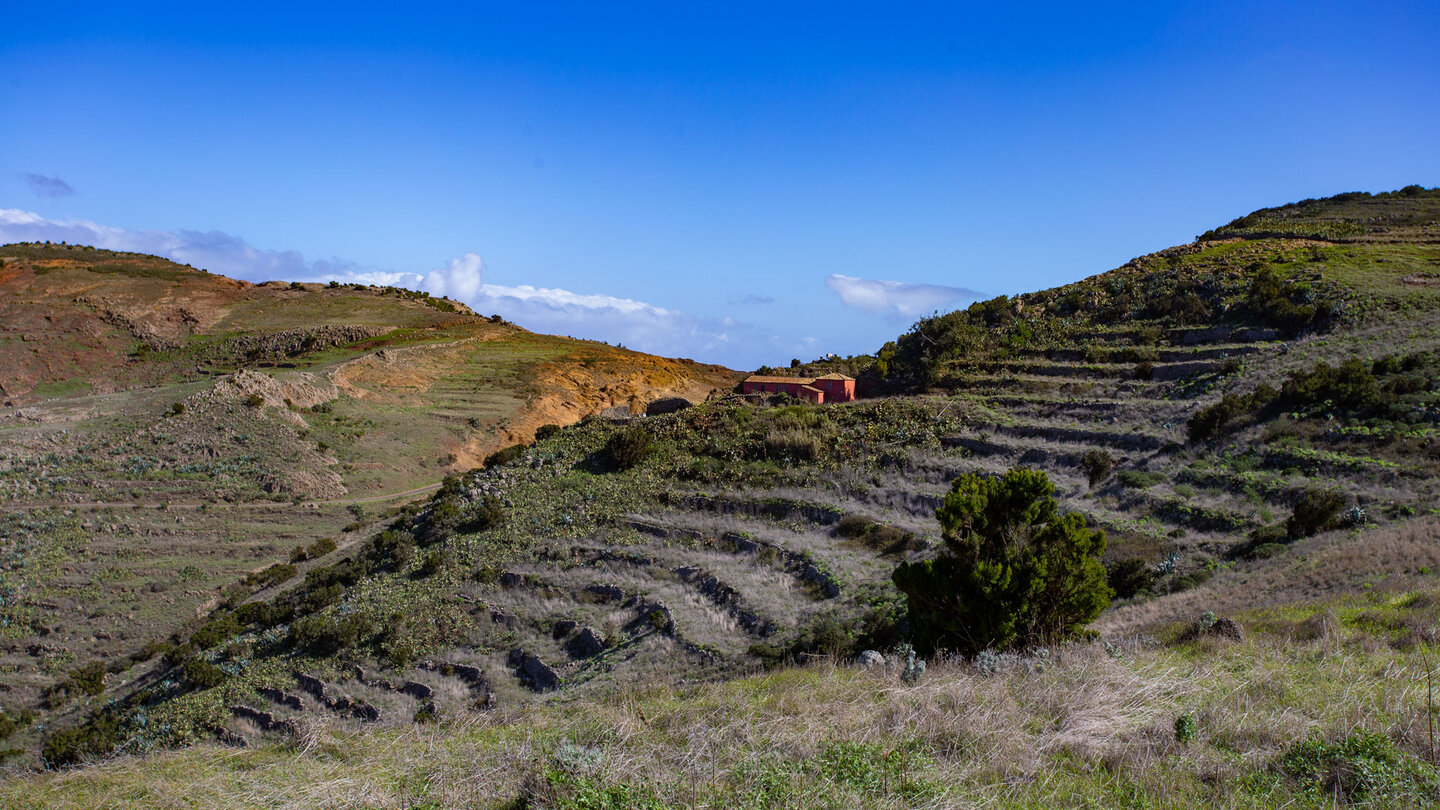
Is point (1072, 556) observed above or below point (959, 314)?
below

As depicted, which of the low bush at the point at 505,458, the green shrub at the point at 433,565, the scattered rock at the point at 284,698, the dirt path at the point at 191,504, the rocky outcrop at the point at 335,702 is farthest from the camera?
the low bush at the point at 505,458

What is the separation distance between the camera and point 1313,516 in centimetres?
1661

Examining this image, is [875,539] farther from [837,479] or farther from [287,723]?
[287,723]

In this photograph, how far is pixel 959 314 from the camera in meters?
37.7

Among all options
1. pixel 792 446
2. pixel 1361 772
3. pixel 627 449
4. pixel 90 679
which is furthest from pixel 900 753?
pixel 90 679

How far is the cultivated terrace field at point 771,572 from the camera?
593 centimetres

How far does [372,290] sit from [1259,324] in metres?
63.1

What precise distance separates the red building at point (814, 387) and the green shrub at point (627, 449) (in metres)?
9.01

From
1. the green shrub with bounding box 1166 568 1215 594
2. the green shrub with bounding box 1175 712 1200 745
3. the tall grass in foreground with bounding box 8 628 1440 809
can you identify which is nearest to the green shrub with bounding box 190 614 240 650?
the tall grass in foreground with bounding box 8 628 1440 809

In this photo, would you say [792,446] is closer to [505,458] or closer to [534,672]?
[505,458]

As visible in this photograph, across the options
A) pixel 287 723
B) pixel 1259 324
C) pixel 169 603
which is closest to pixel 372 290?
pixel 169 603

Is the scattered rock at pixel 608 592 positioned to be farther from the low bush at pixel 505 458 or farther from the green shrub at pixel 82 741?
the green shrub at pixel 82 741

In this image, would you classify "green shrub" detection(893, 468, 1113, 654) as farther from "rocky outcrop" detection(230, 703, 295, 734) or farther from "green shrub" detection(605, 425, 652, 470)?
"green shrub" detection(605, 425, 652, 470)

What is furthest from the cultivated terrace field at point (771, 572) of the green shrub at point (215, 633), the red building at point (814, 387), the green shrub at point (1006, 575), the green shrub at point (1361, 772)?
the red building at point (814, 387)
